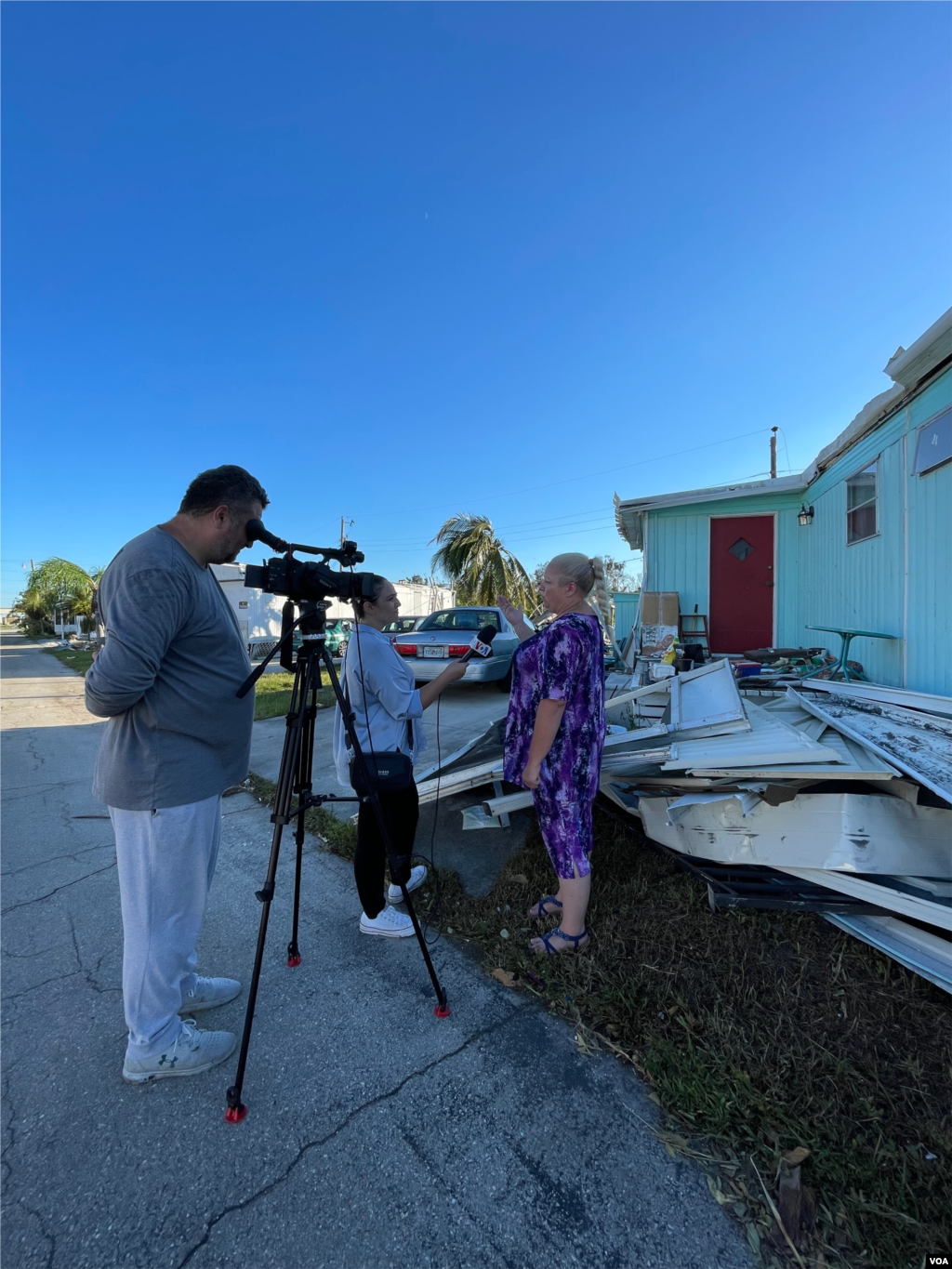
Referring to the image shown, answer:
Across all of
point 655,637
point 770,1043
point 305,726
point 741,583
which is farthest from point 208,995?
point 741,583

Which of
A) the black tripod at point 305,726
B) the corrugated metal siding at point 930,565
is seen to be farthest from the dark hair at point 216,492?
the corrugated metal siding at point 930,565

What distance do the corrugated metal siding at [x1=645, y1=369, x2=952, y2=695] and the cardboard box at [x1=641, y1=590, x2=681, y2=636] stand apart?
29 cm

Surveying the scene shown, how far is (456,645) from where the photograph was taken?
8.31 meters

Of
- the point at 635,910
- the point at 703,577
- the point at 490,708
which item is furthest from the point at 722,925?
the point at 703,577

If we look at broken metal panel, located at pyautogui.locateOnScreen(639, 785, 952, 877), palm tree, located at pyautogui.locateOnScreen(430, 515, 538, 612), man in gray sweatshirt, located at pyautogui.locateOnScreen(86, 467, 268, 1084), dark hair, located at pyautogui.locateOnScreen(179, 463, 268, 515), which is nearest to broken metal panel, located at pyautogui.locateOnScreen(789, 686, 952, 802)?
broken metal panel, located at pyautogui.locateOnScreen(639, 785, 952, 877)

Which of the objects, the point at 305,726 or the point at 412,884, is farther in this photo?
the point at 412,884

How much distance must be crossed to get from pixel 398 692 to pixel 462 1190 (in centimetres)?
160

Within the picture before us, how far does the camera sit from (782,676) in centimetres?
588

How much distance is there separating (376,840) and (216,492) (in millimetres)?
1634

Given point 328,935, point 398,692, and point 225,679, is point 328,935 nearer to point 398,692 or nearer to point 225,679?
point 398,692

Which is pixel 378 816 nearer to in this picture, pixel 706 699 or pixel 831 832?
pixel 831 832

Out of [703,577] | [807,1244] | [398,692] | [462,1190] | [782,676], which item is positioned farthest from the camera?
[703,577]

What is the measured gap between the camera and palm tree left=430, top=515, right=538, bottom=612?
716 inches

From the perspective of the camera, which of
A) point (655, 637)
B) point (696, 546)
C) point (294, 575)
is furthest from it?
point (696, 546)
